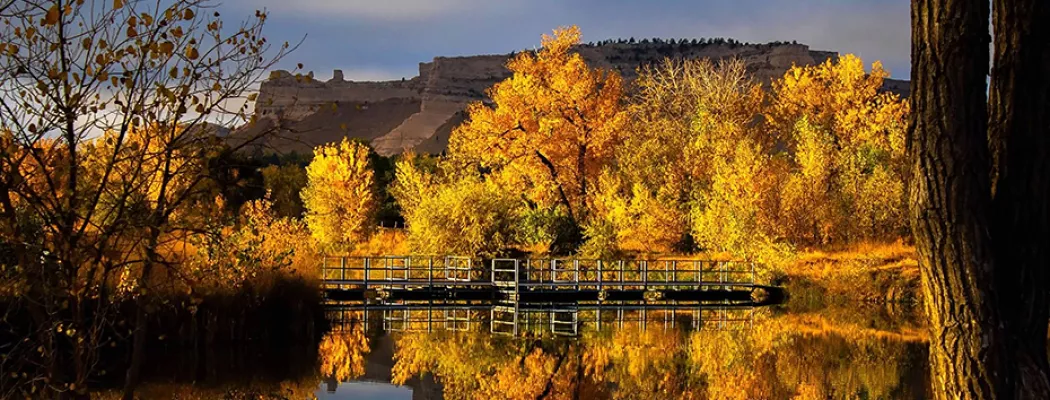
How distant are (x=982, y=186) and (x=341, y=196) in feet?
157

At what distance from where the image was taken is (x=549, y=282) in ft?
89.2

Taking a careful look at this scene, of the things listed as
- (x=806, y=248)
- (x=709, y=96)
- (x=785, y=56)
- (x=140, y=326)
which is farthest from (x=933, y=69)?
(x=785, y=56)

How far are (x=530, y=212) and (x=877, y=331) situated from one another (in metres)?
12.7

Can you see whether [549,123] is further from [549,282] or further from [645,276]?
[549,282]

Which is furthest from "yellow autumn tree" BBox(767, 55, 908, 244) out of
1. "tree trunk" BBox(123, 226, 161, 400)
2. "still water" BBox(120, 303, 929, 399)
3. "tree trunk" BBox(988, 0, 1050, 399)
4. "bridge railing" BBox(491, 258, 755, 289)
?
"tree trunk" BBox(123, 226, 161, 400)

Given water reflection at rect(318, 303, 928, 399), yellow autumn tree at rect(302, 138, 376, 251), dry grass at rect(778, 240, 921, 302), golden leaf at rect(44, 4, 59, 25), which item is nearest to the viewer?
golden leaf at rect(44, 4, 59, 25)

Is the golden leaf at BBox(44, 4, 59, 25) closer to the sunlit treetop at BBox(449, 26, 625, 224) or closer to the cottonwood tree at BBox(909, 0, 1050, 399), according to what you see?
the cottonwood tree at BBox(909, 0, 1050, 399)

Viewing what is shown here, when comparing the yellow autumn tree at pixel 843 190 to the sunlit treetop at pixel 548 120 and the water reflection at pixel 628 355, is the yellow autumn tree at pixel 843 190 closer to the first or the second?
the sunlit treetop at pixel 548 120

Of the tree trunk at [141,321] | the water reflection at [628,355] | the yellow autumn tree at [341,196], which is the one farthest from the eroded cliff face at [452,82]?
the tree trunk at [141,321]

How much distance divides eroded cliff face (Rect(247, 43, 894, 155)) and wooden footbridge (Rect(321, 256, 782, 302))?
288 ft

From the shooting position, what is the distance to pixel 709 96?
1679 inches

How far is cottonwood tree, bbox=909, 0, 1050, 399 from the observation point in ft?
14.5

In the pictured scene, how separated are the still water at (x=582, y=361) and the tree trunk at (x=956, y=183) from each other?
28.1ft

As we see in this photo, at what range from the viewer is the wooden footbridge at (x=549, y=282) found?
89.7ft
